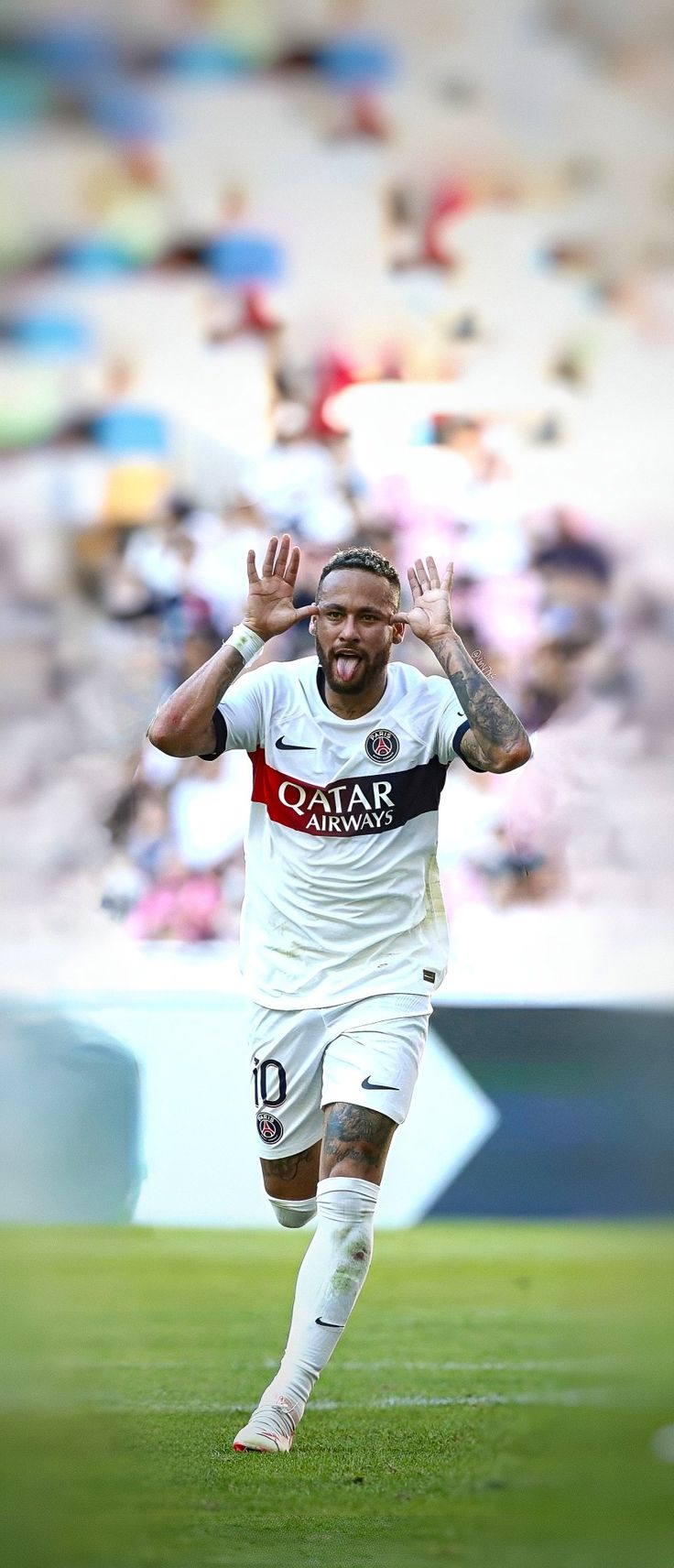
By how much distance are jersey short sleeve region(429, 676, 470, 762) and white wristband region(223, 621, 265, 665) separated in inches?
17.2

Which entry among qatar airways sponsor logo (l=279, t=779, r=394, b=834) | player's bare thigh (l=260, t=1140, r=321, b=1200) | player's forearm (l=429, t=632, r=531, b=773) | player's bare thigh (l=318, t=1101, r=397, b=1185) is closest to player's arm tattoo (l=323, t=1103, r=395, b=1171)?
player's bare thigh (l=318, t=1101, r=397, b=1185)

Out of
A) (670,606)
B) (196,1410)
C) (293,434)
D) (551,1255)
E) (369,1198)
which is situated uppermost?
(293,434)

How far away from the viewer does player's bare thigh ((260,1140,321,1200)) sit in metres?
3.87

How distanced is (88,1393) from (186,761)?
13.4ft

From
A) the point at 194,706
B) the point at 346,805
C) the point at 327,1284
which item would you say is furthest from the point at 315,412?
the point at 327,1284

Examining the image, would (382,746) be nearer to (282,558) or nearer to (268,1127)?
(282,558)

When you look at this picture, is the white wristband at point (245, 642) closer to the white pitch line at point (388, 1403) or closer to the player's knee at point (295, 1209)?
the player's knee at point (295, 1209)

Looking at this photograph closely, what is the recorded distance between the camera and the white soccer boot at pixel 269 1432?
10.6 feet

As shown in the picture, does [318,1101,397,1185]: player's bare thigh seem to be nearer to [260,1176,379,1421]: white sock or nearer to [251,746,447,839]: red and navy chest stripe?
[260,1176,379,1421]: white sock

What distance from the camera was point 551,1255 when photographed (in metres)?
7.12

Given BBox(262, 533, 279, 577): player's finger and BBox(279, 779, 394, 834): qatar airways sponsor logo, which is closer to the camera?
BBox(262, 533, 279, 577): player's finger

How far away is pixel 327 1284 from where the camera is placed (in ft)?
10.9

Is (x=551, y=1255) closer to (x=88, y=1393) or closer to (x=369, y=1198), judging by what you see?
(x=88, y=1393)

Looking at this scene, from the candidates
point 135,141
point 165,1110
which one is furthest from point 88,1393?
point 135,141
